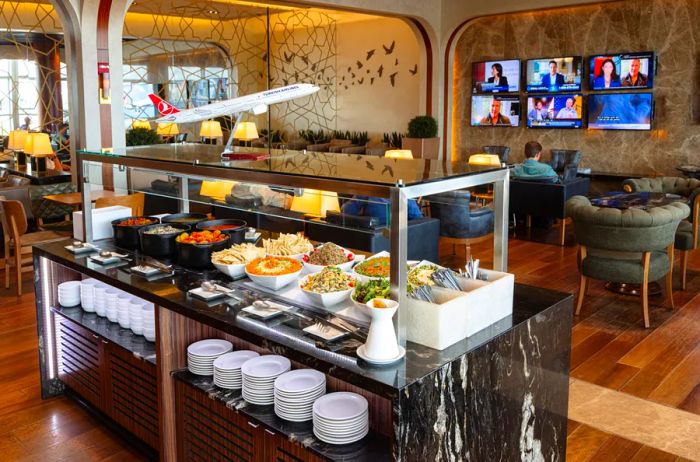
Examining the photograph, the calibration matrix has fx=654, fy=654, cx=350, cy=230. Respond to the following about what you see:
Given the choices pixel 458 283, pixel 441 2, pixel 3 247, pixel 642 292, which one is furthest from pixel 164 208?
pixel 441 2

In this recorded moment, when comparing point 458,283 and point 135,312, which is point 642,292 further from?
point 135,312

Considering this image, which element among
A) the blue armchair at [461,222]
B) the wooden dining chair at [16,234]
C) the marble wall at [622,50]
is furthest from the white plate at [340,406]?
the marble wall at [622,50]

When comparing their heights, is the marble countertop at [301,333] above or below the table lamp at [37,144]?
below

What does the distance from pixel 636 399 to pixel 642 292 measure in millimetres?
1552

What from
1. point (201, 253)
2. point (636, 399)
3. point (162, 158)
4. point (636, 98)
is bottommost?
point (636, 399)

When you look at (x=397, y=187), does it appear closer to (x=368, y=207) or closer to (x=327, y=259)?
(x=368, y=207)

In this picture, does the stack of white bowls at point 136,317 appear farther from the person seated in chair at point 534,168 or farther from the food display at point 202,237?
the person seated in chair at point 534,168

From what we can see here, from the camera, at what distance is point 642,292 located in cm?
533

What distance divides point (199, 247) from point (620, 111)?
29.5ft

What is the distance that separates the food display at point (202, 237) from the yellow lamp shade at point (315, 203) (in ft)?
2.36

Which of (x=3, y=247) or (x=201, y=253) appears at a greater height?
(x=201, y=253)

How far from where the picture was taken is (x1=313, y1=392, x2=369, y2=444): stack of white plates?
2.26 m

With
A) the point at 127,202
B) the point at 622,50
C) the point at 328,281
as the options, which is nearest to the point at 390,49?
the point at 622,50

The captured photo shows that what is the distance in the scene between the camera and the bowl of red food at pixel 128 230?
375 cm
